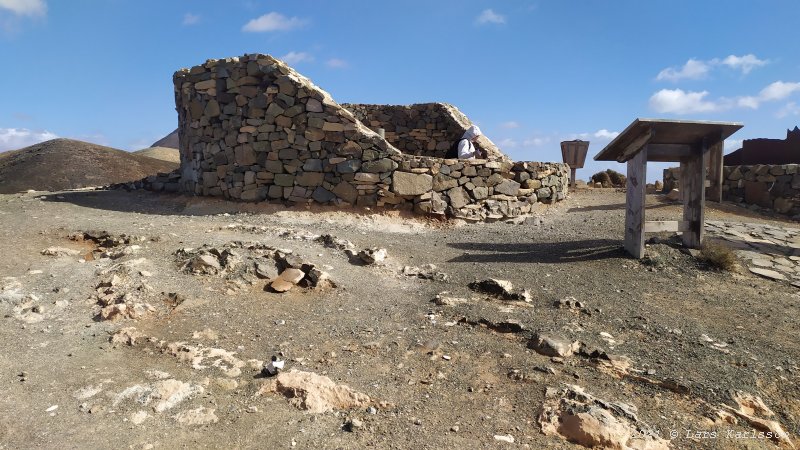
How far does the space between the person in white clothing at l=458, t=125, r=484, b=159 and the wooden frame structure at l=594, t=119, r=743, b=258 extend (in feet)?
13.2

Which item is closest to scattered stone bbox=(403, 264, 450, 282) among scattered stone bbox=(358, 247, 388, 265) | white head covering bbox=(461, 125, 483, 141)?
scattered stone bbox=(358, 247, 388, 265)

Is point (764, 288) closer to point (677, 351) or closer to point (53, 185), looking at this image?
point (677, 351)

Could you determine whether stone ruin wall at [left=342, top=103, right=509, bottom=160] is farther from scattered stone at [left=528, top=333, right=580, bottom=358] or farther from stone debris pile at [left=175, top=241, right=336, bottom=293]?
scattered stone at [left=528, top=333, right=580, bottom=358]

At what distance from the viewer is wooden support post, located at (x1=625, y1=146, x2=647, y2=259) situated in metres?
7.07

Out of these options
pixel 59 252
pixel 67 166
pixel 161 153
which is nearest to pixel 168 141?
pixel 161 153

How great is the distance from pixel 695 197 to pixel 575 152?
7.60 m

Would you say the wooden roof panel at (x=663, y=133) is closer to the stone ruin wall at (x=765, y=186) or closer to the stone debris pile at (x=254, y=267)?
the stone debris pile at (x=254, y=267)

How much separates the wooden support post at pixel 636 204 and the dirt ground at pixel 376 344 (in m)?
0.21

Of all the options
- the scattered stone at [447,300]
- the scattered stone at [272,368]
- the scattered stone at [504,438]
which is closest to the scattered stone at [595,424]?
the scattered stone at [504,438]

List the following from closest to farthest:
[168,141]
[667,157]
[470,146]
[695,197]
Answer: [667,157] < [695,197] < [470,146] < [168,141]

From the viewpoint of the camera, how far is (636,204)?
7.17m

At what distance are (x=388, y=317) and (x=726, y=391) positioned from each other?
274cm

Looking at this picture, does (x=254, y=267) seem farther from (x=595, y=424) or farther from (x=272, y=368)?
(x=595, y=424)

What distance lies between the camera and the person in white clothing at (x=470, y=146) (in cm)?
1147
